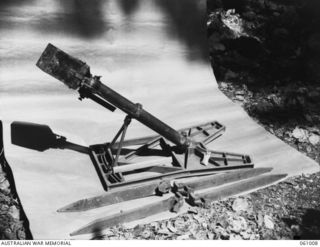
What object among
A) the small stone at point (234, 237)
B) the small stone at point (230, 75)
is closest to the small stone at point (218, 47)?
the small stone at point (230, 75)

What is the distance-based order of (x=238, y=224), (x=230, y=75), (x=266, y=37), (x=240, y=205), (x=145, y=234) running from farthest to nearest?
(x=266, y=37)
(x=230, y=75)
(x=240, y=205)
(x=238, y=224)
(x=145, y=234)

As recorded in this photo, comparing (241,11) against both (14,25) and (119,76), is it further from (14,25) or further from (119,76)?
(14,25)

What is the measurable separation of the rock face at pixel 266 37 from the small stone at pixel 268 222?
2.83m

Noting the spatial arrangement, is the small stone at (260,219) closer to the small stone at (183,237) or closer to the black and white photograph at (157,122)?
the black and white photograph at (157,122)

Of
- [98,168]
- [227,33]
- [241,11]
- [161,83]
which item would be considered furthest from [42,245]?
[241,11]

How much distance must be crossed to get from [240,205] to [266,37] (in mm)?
3869

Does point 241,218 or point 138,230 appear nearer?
point 138,230

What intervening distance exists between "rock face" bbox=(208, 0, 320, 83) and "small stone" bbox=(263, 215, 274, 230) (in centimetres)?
283

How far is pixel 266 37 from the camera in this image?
7.30 m

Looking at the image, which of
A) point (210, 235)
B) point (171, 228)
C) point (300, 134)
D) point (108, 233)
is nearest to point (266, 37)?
point (300, 134)

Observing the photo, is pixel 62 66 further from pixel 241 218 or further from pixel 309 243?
pixel 309 243

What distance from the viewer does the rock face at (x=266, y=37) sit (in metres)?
6.86

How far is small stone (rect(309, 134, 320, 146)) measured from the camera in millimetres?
5578

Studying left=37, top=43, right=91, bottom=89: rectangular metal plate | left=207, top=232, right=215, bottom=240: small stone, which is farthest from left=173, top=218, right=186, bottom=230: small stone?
left=37, top=43, right=91, bottom=89: rectangular metal plate
